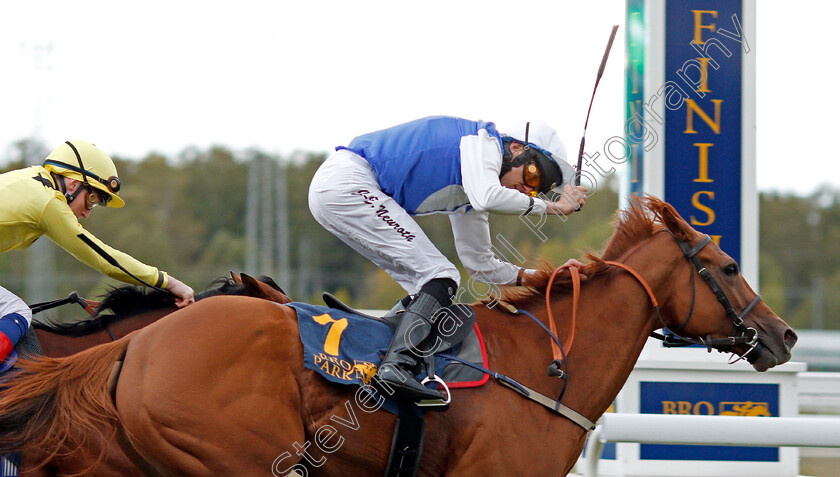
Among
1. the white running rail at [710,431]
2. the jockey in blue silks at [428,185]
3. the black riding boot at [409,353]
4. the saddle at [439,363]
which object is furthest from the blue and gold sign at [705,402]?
the black riding boot at [409,353]

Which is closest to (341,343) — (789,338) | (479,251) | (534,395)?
(534,395)

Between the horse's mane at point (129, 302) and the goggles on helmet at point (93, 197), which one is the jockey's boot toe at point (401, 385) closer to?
the horse's mane at point (129, 302)

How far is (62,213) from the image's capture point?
3680 millimetres

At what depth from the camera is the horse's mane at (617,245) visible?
3723 mm

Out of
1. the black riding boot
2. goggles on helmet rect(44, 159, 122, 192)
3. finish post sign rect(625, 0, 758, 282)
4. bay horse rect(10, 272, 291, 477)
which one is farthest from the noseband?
goggles on helmet rect(44, 159, 122, 192)

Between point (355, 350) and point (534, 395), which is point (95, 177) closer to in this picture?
point (355, 350)

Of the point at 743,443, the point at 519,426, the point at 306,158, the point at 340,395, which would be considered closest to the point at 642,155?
the point at 743,443

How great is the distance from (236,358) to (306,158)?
1725 inches

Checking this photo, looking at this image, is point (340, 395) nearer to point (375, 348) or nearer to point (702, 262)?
point (375, 348)

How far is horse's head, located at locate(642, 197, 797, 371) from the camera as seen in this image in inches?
143

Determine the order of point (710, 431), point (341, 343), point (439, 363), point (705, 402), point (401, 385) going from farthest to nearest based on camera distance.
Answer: point (705, 402), point (710, 431), point (439, 363), point (341, 343), point (401, 385)

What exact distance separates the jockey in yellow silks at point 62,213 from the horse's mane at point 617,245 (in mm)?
1823

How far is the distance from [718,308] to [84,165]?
3230 millimetres

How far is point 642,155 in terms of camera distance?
19.2ft
